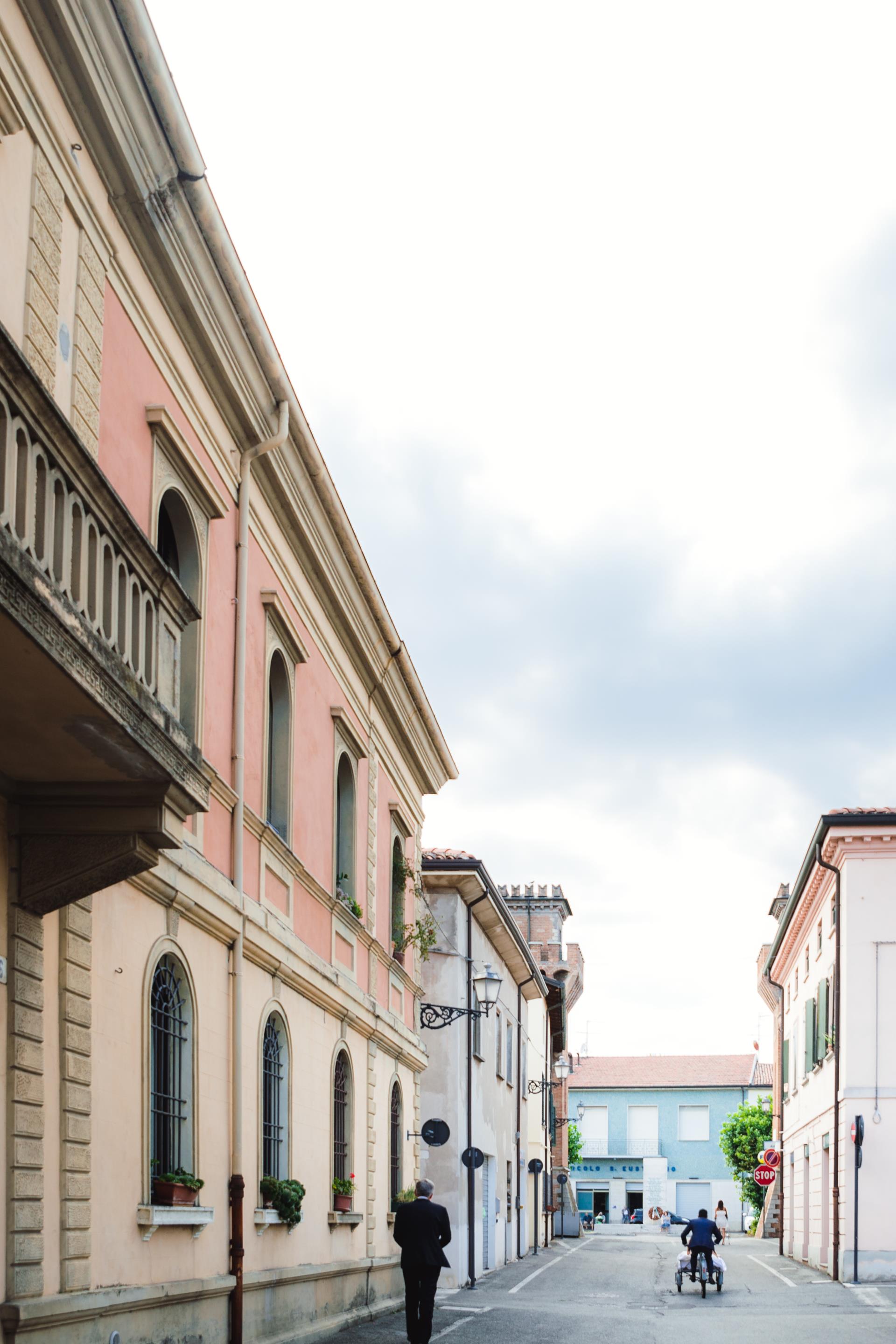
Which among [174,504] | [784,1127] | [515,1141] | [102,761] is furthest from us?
[784,1127]

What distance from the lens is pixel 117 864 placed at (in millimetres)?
8234

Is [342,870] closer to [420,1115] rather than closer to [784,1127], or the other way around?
[420,1115]

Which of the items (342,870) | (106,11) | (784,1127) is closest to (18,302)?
(106,11)

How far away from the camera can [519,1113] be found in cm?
4088

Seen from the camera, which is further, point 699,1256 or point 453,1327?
point 699,1256

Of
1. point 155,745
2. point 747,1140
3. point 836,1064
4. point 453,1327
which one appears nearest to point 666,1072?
point 747,1140

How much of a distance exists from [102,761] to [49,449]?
1.79m

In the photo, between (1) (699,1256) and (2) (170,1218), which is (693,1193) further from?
(2) (170,1218)

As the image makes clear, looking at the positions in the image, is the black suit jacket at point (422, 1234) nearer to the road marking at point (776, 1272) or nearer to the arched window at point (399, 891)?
the arched window at point (399, 891)

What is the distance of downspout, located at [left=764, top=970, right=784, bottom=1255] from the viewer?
43750 mm

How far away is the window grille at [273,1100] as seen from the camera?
14.2m

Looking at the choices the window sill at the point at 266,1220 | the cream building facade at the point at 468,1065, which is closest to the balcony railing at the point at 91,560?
the window sill at the point at 266,1220

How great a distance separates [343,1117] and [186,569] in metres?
8.58

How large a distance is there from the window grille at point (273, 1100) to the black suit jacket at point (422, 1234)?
4.07 feet
